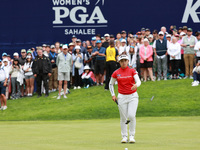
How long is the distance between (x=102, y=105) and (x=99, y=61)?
4.37 metres

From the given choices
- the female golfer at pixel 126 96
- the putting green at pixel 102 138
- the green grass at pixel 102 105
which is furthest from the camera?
the green grass at pixel 102 105

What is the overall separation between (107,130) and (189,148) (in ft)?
15.1

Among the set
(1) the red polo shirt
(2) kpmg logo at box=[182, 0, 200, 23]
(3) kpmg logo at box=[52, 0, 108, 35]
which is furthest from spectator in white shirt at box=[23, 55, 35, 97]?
(1) the red polo shirt

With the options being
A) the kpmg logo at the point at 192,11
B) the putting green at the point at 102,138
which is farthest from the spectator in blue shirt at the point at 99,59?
the putting green at the point at 102,138

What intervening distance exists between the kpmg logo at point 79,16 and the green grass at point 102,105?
5191mm

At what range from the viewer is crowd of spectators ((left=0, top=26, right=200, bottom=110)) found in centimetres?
2220

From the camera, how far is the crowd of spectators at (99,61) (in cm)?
2220

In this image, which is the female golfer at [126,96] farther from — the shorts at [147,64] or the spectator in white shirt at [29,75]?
the spectator in white shirt at [29,75]

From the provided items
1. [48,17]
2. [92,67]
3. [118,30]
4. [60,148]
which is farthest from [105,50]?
[60,148]

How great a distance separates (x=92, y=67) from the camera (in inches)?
961

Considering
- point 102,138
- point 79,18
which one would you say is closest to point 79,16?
point 79,18

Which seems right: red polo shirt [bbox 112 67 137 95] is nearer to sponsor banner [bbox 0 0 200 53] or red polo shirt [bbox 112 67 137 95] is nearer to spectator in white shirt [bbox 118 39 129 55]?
spectator in white shirt [bbox 118 39 129 55]

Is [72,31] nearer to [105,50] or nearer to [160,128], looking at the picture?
[105,50]

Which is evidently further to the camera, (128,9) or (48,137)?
(128,9)
